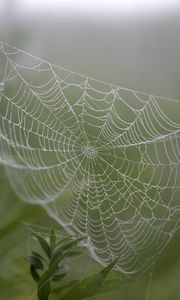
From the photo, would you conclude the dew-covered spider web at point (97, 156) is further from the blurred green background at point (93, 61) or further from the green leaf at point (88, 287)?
the green leaf at point (88, 287)

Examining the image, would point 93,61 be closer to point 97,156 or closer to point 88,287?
point 97,156

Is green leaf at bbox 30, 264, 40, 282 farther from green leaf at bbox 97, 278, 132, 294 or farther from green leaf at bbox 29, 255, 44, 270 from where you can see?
green leaf at bbox 97, 278, 132, 294

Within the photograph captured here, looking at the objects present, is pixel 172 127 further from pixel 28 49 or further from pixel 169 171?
pixel 28 49

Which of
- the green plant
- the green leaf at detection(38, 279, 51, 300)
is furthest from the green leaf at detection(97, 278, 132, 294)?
the green leaf at detection(38, 279, 51, 300)

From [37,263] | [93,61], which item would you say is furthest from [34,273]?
[93,61]

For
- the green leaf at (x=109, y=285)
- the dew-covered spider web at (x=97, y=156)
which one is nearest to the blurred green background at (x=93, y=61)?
the dew-covered spider web at (x=97, y=156)
